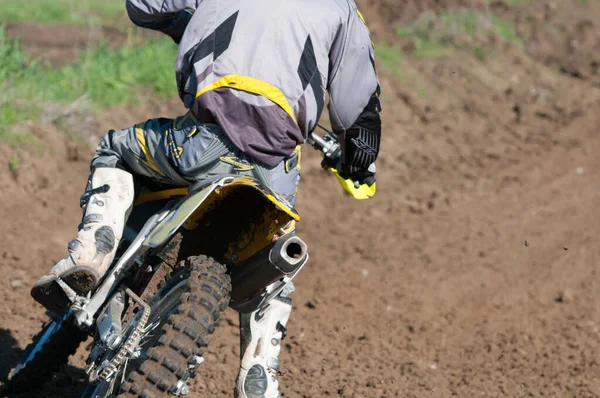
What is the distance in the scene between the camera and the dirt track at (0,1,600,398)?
5.32 metres

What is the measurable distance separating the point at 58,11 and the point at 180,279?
8246 millimetres

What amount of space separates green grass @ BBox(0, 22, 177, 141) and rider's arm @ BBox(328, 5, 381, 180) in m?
3.97

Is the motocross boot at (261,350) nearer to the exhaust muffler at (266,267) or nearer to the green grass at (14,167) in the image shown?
the exhaust muffler at (266,267)

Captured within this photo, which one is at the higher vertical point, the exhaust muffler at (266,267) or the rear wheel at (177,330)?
the rear wheel at (177,330)

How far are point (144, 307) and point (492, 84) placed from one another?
9.37 metres

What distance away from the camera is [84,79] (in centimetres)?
828

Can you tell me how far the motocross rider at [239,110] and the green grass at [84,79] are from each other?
362 centimetres

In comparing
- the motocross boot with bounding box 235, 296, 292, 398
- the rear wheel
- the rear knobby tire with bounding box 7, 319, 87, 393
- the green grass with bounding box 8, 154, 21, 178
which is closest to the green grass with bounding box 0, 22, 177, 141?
the green grass with bounding box 8, 154, 21, 178

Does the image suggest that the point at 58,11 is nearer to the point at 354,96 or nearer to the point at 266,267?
the point at 354,96

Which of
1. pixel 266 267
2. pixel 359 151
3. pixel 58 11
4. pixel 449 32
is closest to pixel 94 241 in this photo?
pixel 266 267

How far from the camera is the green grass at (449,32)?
12625 mm

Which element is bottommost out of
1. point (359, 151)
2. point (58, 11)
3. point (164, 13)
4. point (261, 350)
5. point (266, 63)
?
point (58, 11)

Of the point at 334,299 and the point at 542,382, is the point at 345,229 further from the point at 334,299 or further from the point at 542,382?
the point at 542,382

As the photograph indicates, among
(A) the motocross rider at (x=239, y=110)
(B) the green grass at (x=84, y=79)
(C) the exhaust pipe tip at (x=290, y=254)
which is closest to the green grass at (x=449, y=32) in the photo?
(B) the green grass at (x=84, y=79)
